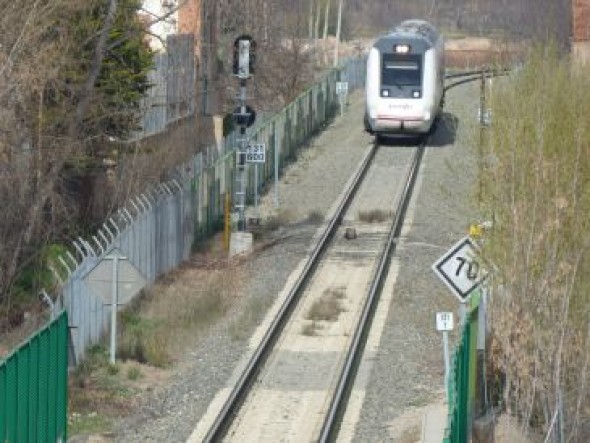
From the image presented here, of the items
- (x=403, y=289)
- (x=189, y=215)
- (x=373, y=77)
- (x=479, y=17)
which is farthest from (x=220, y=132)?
(x=479, y=17)

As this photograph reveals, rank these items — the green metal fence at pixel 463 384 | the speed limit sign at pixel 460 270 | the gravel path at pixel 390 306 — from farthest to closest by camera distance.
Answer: the gravel path at pixel 390 306
the speed limit sign at pixel 460 270
the green metal fence at pixel 463 384

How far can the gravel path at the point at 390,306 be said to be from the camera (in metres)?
19.3

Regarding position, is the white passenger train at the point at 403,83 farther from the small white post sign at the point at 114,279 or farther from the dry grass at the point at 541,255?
the dry grass at the point at 541,255

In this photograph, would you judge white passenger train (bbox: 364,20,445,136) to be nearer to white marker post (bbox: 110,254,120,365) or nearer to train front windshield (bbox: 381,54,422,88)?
train front windshield (bbox: 381,54,422,88)

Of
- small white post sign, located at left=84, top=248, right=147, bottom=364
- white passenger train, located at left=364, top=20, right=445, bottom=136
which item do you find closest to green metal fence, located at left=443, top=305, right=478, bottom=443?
small white post sign, located at left=84, top=248, right=147, bottom=364

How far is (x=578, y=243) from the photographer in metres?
17.6

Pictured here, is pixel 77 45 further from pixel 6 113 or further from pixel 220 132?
pixel 220 132

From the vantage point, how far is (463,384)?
55.3 feet

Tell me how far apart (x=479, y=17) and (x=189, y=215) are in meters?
98.6

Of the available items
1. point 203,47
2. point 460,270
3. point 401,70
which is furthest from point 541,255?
point 203,47

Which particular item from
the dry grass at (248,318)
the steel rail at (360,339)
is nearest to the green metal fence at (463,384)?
the steel rail at (360,339)

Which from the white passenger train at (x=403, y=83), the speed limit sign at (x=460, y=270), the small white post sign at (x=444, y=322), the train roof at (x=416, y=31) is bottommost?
the small white post sign at (x=444, y=322)

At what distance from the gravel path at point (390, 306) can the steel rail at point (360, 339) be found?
25 cm

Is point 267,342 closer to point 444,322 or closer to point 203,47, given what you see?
point 444,322
